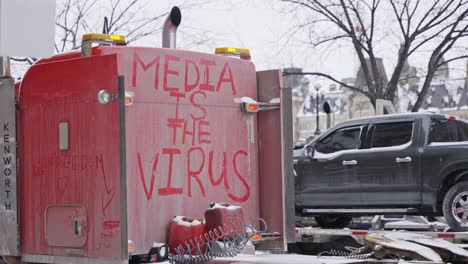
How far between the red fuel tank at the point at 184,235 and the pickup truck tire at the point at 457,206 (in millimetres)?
5401

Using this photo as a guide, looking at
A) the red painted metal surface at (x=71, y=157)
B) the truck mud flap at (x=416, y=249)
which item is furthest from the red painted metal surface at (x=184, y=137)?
the truck mud flap at (x=416, y=249)

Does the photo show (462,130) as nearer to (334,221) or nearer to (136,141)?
(334,221)

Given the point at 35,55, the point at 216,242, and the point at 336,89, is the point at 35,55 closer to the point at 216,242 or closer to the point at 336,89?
the point at 216,242

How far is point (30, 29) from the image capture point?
4027 millimetres

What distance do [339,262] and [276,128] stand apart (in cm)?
173

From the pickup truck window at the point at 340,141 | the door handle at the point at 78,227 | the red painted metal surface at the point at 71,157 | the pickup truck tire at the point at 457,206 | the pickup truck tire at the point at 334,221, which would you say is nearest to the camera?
the red painted metal surface at the point at 71,157

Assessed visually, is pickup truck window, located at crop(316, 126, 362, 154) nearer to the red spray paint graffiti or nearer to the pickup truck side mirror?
the pickup truck side mirror

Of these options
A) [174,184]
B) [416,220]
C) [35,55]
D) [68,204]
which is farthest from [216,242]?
[416,220]

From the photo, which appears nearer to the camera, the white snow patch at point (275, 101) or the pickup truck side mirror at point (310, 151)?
the white snow patch at point (275, 101)

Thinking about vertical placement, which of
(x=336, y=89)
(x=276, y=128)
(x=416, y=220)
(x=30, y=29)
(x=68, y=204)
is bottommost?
(x=416, y=220)

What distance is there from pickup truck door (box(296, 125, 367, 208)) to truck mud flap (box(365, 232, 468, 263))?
595 centimetres

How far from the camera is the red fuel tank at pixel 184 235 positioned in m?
5.82

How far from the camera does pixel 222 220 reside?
19.2ft

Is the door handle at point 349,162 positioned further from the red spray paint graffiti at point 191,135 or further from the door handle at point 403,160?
the red spray paint graffiti at point 191,135
